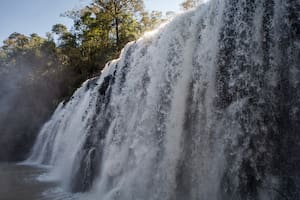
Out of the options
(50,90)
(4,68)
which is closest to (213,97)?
(50,90)

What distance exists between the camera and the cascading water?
15.1ft

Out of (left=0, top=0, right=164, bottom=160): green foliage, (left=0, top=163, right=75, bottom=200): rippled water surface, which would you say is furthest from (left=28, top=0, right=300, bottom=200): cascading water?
(left=0, top=0, right=164, bottom=160): green foliage

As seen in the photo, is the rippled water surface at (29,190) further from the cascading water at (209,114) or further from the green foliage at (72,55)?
the green foliage at (72,55)

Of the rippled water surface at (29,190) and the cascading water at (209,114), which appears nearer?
the cascading water at (209,114)

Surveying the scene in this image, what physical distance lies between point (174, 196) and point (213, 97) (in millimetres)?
2047

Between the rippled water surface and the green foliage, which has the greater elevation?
the green foliage

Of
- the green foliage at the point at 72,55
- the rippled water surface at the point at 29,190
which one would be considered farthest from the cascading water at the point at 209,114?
the green foliage at the point at 72,55

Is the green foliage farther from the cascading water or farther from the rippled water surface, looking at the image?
the cascading water

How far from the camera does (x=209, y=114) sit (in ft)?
17.5

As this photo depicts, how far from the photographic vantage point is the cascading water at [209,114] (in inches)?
181

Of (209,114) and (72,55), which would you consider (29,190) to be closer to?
(209,114)

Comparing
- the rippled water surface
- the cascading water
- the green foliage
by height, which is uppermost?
the green foliage

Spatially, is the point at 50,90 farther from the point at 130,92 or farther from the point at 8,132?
the point at 130,92

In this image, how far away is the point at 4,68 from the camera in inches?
1099
